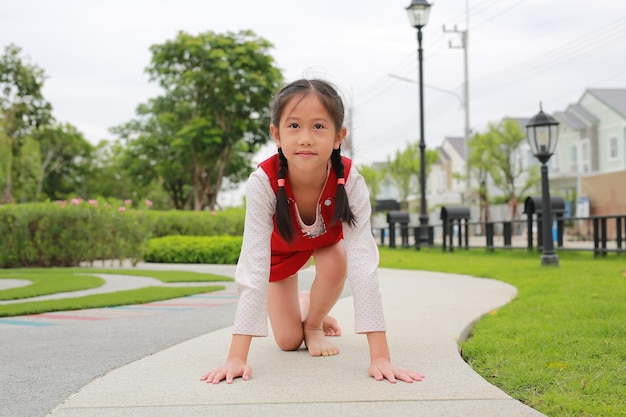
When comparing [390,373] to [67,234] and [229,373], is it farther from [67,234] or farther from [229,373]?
[67,234]

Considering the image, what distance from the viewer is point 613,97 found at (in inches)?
1559

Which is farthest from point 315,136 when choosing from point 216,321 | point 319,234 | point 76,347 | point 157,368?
point 216,321

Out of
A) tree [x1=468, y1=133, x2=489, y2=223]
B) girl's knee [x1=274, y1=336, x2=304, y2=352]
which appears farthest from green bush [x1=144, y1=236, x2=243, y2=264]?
tree [x1=468, y1=133, x2=489, y2=223]

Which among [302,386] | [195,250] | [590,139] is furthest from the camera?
[590,139]

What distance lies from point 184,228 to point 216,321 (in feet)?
43.8

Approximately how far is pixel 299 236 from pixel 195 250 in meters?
12.7

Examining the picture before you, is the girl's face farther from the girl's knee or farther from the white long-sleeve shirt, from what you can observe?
the girl's knee

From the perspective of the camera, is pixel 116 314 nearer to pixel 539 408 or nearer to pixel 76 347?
pixel 76 347

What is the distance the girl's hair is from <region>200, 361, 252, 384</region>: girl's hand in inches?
28.1

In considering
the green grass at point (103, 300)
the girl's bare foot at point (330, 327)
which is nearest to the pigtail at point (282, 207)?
the girl's bare foot at point (330, 327)

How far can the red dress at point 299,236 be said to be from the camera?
357cm

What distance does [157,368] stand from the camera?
11.5 feet

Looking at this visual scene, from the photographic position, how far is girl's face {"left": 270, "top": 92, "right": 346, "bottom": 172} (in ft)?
10.8

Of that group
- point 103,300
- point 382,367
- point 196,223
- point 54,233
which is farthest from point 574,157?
point 382,367
